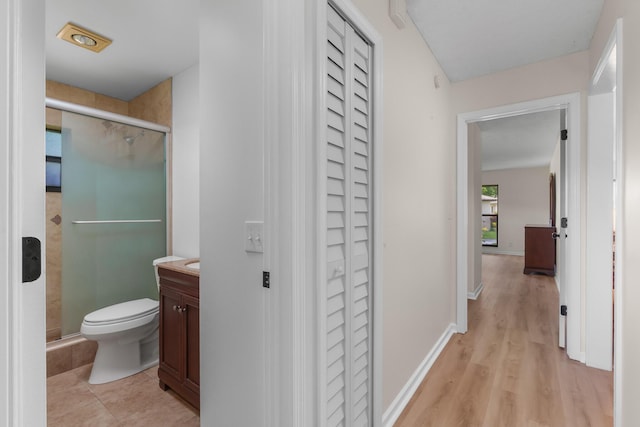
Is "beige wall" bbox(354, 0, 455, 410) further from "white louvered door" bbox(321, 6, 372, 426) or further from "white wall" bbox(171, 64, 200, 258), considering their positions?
"white wall" bbox(171, 64, 200, 258)

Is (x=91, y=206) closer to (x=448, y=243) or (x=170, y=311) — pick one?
(x=170, y=311)

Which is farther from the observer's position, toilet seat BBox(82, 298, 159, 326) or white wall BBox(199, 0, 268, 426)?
toilet seat BBox(82, 298, 159, 326)

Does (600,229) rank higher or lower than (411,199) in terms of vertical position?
lower

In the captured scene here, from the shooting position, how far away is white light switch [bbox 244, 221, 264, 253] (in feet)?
3.39

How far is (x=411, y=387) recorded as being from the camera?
1.92m

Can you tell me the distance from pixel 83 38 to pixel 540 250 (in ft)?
22.7

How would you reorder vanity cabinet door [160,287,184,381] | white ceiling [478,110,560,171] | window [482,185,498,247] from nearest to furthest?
vanity cabinet door [160,287,184,381], white ceiling [478,110,560,171], window [482,185,498,247]

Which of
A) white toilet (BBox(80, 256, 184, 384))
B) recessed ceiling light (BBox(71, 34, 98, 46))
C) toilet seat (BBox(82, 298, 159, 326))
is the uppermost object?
recessed ceiling light (BBox(71, 34, 98, 46))

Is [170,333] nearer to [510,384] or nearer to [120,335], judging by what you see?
[120,335]

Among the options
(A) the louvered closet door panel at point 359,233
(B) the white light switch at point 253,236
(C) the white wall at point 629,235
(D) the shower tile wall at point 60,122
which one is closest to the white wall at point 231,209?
(B) the white light switch at point 253,236

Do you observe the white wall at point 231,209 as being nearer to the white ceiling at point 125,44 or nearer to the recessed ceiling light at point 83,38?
the white ceiling at point 125,44

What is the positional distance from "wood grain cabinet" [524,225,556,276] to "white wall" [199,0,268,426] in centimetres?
614

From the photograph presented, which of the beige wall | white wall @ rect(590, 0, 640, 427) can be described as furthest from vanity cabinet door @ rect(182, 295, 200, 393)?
white wall @ rect(590, 0, 640, 427)

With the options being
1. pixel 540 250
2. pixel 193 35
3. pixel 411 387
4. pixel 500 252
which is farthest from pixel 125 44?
pixel 500 252
